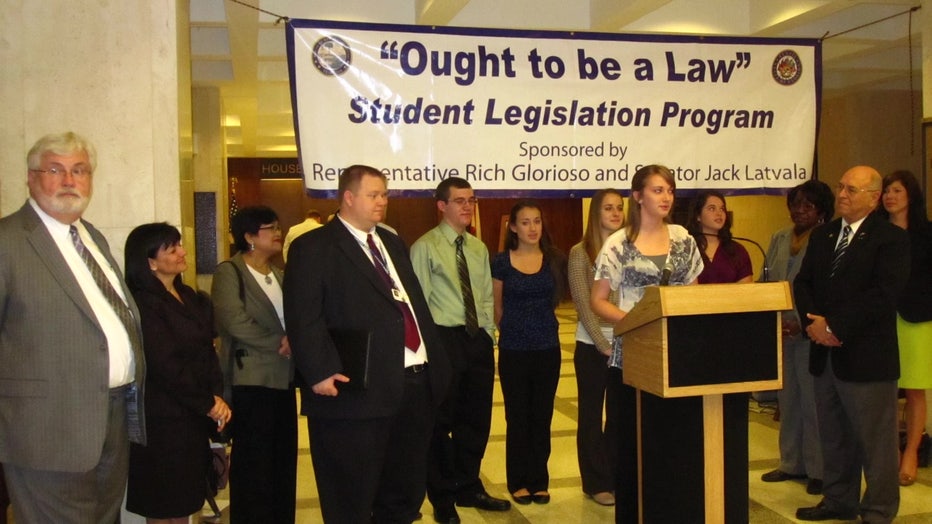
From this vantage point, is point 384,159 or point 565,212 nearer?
point 384,159

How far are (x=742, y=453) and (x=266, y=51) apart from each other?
6.56 m

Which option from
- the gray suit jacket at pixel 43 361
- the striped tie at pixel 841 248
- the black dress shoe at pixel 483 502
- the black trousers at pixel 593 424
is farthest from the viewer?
the black trousers at pixel 593 424

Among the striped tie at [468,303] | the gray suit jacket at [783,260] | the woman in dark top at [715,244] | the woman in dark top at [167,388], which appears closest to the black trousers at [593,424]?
the striped tie at [468,303]

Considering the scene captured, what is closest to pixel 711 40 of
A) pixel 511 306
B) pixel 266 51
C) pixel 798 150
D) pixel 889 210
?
pixel 798 150

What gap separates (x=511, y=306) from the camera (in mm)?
4469

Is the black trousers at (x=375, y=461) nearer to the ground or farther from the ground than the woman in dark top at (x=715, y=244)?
nearer to the ground

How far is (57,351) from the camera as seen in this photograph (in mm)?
2521

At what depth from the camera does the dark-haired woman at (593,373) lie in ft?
14.6

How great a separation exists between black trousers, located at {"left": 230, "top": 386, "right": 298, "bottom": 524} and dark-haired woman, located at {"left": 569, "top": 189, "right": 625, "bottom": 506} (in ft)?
5.29

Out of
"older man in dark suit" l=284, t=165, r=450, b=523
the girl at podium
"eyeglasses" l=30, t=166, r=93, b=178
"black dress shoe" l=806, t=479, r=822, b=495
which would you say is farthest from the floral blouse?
"eyeglasses" l=30, t=166, r=93, b=178

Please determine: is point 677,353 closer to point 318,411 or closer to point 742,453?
point 742,453

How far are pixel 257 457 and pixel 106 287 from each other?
1271 mm

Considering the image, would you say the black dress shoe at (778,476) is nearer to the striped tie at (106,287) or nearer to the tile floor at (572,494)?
the tile floor at (572,494)

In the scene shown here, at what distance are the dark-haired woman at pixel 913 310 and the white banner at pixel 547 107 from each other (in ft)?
2.02
